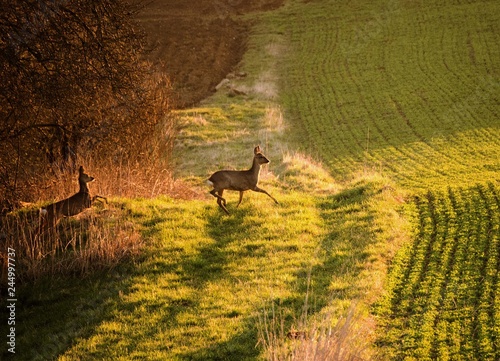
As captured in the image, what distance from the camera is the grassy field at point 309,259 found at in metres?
10.8

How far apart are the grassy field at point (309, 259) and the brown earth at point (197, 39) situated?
12.0m

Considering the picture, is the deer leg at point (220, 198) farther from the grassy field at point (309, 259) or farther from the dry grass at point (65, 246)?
the dry grass at point (65, 246)

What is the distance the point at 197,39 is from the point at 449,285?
45560mm

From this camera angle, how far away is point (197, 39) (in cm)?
5544

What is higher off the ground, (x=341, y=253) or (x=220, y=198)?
(x=220, y=198)

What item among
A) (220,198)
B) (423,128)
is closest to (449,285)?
(220,198)

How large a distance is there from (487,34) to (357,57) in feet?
35.1

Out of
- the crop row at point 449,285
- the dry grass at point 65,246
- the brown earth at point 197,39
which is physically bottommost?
the crop row at point 449,285

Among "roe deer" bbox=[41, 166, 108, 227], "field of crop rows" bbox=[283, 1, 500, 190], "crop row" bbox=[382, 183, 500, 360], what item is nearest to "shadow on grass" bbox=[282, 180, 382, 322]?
"crop row" bbox=[382, 183, 500, 360]

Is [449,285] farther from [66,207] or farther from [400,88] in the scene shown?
[400,88]

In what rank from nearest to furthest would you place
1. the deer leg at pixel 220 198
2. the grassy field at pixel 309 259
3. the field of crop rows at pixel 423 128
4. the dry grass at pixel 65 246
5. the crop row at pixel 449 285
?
the grassy field at pixel 309 259 → the crop row at pixel 449 285 → the field of crop rows at pixel 423 128 → the dry grass at pixel 65 246 → the deer leg at pixel 220 198

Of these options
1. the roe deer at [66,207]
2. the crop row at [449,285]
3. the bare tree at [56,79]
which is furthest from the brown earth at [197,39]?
the roe deer at [66,207]

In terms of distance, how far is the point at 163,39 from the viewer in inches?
2175

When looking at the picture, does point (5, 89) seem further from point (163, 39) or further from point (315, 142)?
point (163, 39)
